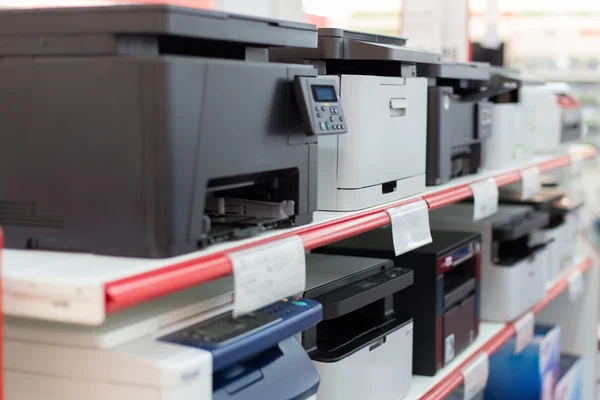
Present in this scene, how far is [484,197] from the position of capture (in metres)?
2.40

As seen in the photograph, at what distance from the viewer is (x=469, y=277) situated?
258cm

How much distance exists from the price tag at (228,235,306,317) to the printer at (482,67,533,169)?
5.08 ft

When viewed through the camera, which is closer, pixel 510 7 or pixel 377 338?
pixel 377 338

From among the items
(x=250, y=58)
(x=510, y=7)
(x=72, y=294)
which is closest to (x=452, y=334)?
(x=250, y=58)

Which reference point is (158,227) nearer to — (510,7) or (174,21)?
(174,21)

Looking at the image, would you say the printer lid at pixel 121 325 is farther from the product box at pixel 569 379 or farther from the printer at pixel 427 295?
the product box at pixel 569 379

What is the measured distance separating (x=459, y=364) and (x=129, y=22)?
1.54 meters

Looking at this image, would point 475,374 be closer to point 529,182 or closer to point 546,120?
point 529,182

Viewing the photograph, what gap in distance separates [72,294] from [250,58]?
0.63m

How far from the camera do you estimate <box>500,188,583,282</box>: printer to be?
337cm

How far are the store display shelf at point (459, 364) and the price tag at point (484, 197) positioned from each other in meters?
0.41

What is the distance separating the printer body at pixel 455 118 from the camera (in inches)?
87.5

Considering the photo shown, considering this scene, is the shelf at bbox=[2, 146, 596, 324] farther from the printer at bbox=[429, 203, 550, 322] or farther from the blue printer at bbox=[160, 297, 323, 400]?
the printer at bbox=[429, 203, 550, 322]

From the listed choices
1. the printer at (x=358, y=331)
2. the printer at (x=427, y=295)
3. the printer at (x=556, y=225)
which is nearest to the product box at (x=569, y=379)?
the printer at (x=556, y=225)
